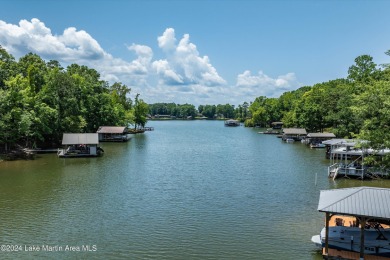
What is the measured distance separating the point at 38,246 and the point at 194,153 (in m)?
40.3

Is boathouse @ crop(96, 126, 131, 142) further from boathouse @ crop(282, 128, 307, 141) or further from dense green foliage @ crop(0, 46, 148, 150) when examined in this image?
boathouse @ crop(282, 128, 307, 141)

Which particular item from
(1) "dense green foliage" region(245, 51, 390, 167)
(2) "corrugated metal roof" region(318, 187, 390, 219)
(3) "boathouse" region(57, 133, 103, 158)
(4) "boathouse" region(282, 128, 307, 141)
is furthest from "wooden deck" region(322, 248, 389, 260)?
(4) "boathouse" region(282, 128, 307, 141)

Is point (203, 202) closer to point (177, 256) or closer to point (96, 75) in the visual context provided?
point (177, 256)

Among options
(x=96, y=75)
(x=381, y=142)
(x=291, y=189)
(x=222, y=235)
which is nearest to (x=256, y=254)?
(x=222, y=235)

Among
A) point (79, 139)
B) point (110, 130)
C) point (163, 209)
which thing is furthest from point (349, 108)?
point (110, 130)

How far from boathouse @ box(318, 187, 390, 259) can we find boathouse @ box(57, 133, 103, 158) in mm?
39837

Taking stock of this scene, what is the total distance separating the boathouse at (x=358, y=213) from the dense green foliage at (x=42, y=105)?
42.7 metres

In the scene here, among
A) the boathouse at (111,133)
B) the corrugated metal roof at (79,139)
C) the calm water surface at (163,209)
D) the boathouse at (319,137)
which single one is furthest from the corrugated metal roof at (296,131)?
the corrugated metal roof at (79,139)

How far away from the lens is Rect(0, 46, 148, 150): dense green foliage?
4809 cm

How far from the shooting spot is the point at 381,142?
1903cm

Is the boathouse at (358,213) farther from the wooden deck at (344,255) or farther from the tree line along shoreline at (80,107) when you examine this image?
the tree line along shoreline at (80,107)

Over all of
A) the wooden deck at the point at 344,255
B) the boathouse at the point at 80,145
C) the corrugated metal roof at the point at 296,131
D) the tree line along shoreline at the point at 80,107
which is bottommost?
the wooden deck at the point at 344,255

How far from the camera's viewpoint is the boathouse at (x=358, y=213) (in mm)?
15180

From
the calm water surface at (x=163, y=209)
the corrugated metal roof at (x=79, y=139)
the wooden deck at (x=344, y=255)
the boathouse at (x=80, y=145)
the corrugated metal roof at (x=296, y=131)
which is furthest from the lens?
the corrugated metal roof at (x=296, y=131)
